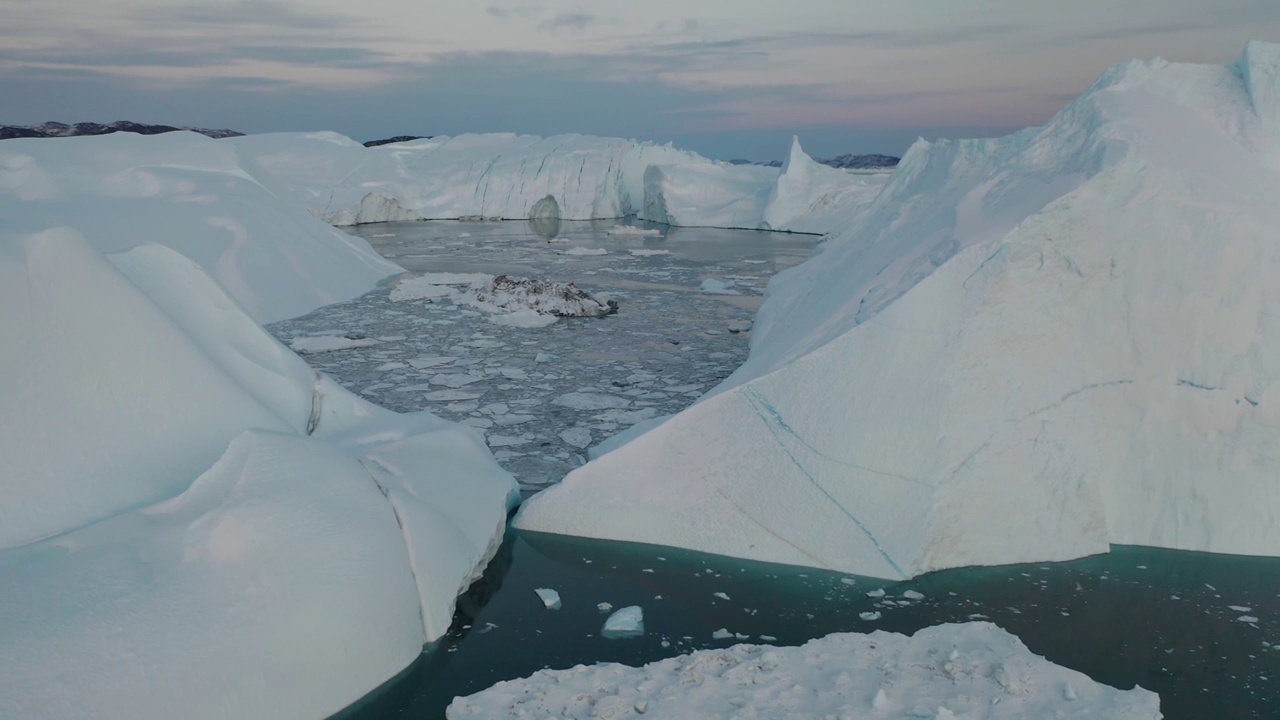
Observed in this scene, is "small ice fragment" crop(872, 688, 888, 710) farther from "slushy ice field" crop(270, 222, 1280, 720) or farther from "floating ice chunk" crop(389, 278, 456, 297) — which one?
"floating ice chunk" crop(389, 278, 456, 297)

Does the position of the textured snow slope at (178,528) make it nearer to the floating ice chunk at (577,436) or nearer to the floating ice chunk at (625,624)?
the floating ice chunk at (625,624)

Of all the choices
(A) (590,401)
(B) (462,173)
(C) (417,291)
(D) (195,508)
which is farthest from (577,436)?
(B) (462,173)

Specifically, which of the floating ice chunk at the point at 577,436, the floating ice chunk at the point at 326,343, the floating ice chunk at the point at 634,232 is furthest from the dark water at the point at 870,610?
the floating ice chunk at the point at 634,232

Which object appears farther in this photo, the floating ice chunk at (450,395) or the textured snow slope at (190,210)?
the textured snow slope at (190,210)

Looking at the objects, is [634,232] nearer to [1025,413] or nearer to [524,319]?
[524,319]

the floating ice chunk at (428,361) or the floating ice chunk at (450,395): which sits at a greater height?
the floating ice chunk at (450,395)

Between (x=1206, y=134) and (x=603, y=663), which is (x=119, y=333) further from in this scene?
(x=1206, y=134)

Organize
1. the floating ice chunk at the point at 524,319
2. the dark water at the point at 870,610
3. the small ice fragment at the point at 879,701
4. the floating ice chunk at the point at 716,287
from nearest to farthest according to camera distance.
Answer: the small ice fragment at the point at 879,701 < the dark water at the point at 870,610 < the floating ice chunk at the point at 524,319 < the floating ice chunk at the point at 716,287
